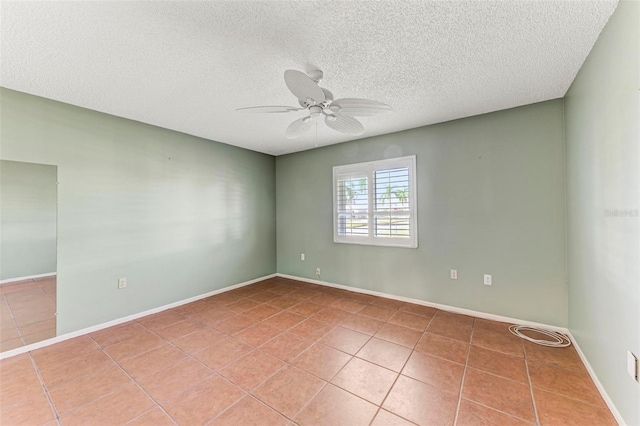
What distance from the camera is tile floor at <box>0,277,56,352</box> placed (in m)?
2.36

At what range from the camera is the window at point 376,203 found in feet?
11.6

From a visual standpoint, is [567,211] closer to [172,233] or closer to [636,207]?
[636,207]

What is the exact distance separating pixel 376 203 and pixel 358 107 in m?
2.15

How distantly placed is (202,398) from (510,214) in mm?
3424

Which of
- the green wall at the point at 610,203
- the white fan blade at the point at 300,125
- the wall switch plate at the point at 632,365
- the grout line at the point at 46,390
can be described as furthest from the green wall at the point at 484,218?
the grout line at the point at 46,390

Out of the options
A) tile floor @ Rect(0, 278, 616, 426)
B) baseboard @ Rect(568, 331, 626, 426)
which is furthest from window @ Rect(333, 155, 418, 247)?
baseboard @ Rect(568, 331, 626, 426)

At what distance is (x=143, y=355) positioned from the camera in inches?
90.0

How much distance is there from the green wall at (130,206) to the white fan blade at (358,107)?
8.86 feet

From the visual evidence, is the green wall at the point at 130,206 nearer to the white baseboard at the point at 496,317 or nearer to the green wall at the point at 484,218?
the white baseboard at the point at 496,317

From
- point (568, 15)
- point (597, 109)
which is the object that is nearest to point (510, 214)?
point (597, 109)

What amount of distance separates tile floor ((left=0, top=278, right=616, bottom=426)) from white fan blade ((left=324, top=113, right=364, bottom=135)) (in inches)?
81.3

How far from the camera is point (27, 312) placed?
2.46 m

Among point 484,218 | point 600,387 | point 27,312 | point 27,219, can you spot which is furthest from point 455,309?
point 27,219

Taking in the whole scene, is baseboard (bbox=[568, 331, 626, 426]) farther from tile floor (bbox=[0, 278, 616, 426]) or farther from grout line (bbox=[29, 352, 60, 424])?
grout line (bbox=[29, 352, 60, 424])
